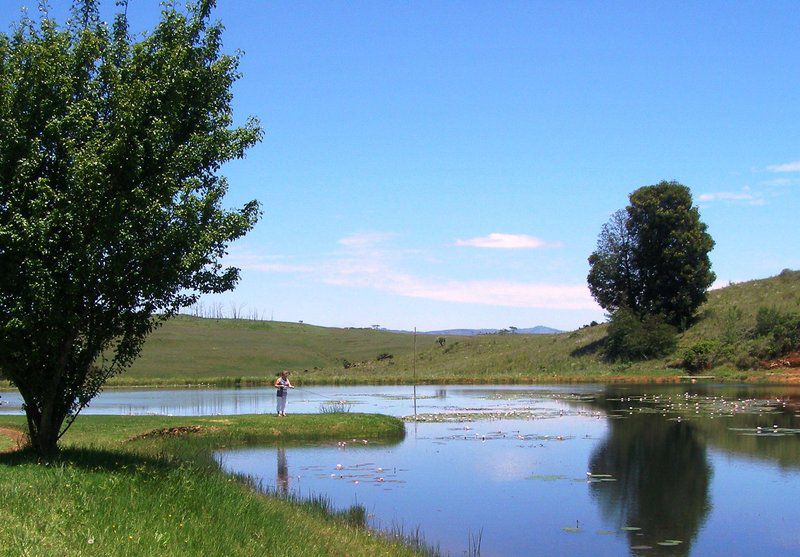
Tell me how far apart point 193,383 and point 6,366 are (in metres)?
62.1

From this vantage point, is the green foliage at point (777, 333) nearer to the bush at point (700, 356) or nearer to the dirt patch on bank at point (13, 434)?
the bush at point (700, 356)

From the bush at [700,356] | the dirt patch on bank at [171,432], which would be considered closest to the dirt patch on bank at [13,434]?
the dirt patch on bank at [171,432]

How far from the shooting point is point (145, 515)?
11148 mm

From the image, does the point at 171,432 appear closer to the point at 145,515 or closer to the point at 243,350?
the point at 145,515

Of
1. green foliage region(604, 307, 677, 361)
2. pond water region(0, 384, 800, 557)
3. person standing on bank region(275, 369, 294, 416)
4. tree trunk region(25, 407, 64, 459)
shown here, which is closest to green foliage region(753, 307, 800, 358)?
green foliage region(604, 307, 677, 361)

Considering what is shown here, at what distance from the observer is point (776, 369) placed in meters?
61.6

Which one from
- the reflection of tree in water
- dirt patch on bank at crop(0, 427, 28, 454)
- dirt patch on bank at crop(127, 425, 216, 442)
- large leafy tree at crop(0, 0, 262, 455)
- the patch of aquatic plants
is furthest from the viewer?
the patch of aquatic plants

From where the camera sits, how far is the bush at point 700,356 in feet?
219

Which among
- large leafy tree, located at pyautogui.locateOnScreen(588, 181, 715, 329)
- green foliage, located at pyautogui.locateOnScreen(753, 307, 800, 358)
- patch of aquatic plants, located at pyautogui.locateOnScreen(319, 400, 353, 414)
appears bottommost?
patch of aquatic plants, located at pyautogui.locateOnScreen(319, 400, 353, 414)

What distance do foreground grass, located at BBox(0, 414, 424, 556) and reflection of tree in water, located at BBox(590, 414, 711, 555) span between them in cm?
567

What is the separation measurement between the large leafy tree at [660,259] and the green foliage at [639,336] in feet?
10.5

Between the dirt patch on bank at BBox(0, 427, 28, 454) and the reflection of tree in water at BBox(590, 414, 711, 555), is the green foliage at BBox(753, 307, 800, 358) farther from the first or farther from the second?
the dirt patch on bank at BBox(0, 427, 28, 454)

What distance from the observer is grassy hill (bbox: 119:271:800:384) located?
71.7 metres

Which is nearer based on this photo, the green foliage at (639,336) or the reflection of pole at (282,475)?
the reflection of pole at (282,475)
